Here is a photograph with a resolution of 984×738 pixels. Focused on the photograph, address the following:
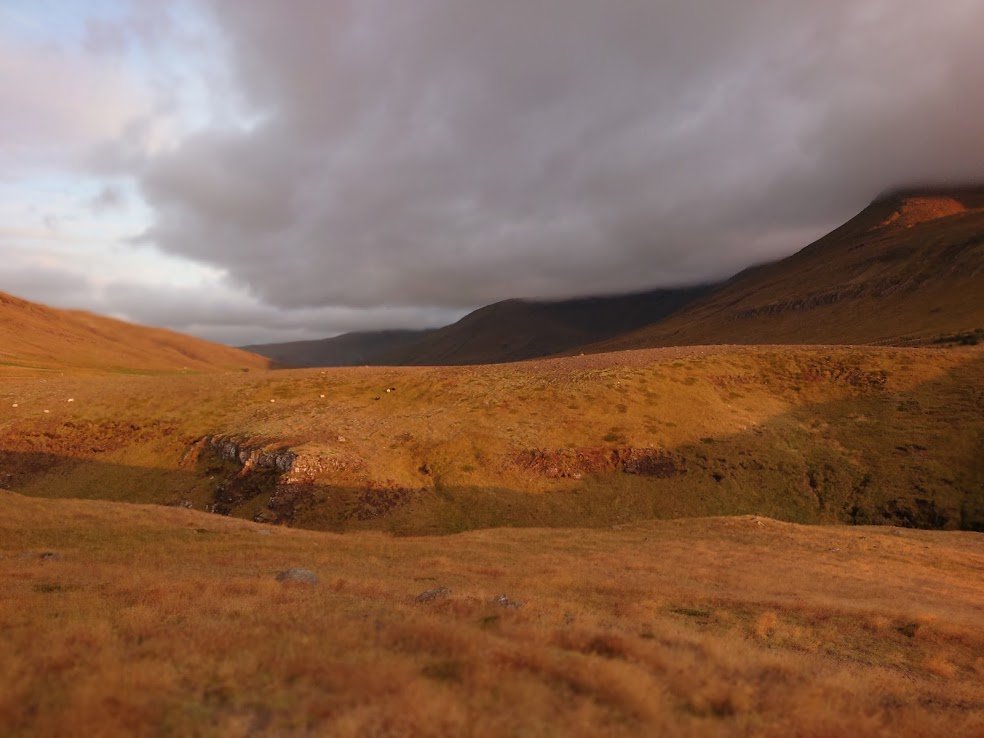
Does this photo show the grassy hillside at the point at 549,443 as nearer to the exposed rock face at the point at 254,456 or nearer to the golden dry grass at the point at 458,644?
the exposed rock face at the point at 254,456

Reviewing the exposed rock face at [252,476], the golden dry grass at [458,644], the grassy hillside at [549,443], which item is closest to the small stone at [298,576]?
the golden dry grass at [458,644]

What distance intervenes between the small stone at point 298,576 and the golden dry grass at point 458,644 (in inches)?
27.9

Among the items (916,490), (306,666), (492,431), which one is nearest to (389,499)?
(492,431)

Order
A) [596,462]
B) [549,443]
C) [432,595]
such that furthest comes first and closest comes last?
1. [549,443]
2. [596,462]
3. [432,595]

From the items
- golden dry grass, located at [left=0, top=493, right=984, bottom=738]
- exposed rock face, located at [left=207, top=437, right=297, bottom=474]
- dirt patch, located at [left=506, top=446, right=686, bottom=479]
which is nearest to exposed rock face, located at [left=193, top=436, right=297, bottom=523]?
exposed rock face, located at [left=207, top=437, right=297, bottom=474]

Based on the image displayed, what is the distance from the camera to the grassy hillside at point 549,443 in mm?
40062

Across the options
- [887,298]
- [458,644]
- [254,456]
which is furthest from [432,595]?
[887,298]

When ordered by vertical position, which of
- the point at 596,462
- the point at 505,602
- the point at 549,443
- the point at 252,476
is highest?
the point at 505,602

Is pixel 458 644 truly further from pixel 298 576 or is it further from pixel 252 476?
pixel 252 476

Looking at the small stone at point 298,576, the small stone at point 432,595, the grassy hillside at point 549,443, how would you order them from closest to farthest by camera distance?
the small stone at point 432,595
the small stone at point 298,576
the grassy hillside at point 549,443

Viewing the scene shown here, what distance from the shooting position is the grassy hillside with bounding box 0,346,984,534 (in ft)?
131

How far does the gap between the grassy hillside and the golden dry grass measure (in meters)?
16.0

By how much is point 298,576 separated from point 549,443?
30803mm

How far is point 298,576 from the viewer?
16438 millimetres
